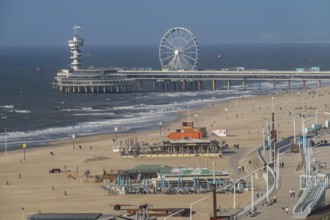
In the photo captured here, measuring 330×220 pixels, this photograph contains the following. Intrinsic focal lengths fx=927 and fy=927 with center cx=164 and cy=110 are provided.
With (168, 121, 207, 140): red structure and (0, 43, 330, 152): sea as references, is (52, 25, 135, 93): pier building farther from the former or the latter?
(168, 121, 207, 140): red structure

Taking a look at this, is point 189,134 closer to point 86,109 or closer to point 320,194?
point 320,194

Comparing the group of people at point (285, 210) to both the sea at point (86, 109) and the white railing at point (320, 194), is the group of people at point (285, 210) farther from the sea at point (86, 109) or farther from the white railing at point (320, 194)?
the sea at point (86, 109)

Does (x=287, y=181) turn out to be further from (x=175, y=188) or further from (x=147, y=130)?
(x=147, y=130)

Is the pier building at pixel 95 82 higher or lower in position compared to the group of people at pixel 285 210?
higher

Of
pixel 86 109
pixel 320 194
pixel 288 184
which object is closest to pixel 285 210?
pixel 320 194

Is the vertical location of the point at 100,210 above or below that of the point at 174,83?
below

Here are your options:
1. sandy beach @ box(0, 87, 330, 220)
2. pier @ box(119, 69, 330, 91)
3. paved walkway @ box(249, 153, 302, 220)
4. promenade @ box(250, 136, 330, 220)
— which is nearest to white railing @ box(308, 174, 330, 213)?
promenade @ box(250, 136, 330, 220)

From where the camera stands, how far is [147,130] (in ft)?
232

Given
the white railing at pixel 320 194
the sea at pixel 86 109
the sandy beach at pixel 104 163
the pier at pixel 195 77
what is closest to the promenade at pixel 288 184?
the white railing at pixel 320 194

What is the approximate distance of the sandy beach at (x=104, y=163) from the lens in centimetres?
4169

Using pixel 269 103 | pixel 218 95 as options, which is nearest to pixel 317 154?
pixel 269 103

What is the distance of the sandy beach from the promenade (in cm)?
192

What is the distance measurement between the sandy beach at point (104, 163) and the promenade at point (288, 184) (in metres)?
1.92

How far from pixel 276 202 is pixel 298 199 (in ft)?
2.94
